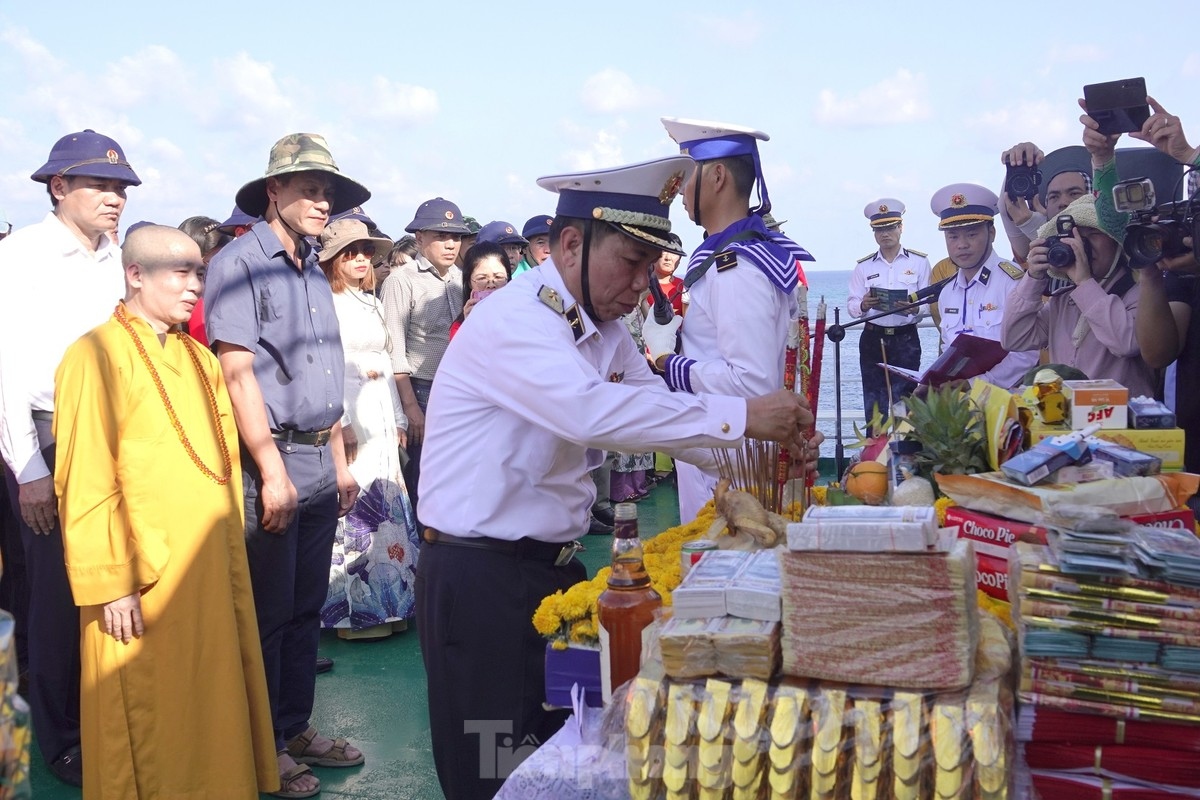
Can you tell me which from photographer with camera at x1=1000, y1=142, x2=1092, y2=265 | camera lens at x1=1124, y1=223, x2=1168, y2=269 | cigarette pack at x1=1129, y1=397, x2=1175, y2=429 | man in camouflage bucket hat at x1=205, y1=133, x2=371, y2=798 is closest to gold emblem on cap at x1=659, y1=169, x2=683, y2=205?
cigarette pack at x1=1129, y1=397, x2=1175, y2=429

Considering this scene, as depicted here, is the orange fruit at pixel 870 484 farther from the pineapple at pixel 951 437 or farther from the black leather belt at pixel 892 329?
the black leather belt at pixel 892 329

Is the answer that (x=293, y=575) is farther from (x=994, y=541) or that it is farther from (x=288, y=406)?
(x=994, y=541)

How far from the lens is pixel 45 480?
3668 millimetres

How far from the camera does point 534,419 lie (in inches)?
85.0

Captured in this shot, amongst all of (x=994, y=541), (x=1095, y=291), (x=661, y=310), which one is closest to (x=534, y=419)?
(x=994, y=541)

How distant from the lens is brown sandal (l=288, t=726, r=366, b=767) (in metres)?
3.79

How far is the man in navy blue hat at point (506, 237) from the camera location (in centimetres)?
761

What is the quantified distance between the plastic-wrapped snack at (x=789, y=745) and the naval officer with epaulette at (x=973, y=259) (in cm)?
531

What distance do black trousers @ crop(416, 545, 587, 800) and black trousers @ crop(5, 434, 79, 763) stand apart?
201 cm

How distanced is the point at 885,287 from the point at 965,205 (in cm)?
258

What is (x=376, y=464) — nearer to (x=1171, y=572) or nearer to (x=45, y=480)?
(x=45, y=480)

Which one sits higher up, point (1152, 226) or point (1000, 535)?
point (1152, 226)

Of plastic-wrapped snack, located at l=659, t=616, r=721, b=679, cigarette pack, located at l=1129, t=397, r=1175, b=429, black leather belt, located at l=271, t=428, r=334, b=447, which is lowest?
plastic-wrapped snack, located at l=659, t=616, r=721, b=679

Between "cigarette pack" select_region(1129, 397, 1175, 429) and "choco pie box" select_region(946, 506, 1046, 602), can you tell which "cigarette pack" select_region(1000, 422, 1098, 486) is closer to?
"choco pie box" select_region(946, 506, 1046, 602)
